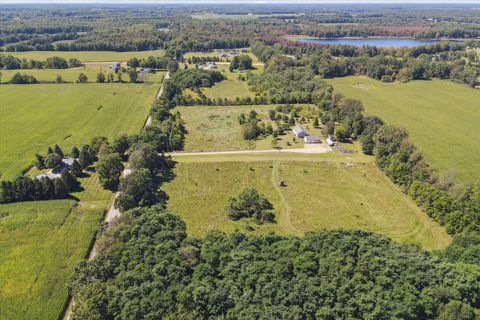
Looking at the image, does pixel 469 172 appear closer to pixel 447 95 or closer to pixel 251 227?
pixel 251 227

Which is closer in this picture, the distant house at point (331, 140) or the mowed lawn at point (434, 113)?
the mowed lawn at point (434, 113)

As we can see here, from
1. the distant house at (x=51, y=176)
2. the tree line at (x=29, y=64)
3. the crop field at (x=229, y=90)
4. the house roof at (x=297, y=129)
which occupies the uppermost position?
the tree line at (x=29, y=64)

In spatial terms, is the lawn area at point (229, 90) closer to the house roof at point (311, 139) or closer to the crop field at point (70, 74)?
the crop field at point (70, 74)

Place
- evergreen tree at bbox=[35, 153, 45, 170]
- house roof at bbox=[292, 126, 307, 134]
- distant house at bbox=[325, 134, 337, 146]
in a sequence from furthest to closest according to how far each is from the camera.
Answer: house roof at bbox=[292, 126, 307, 134], distant house at bbox=[325, 134, 337, 146], evergreen tree at bbox=[35, 153, 45, 170]

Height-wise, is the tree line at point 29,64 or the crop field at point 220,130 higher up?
the tree line at point 29,64

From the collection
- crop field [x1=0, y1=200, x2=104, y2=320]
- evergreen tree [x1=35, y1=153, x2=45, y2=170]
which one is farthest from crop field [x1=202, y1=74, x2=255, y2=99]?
crop field [x1=0, y1=200, x2=104, y2=320]

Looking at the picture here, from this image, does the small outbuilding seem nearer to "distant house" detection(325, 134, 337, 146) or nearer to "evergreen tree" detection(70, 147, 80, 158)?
"distant house" detection(325, 134, 337, 146)

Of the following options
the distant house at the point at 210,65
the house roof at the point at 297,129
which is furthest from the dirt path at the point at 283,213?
the distant house at the point at 210,65
